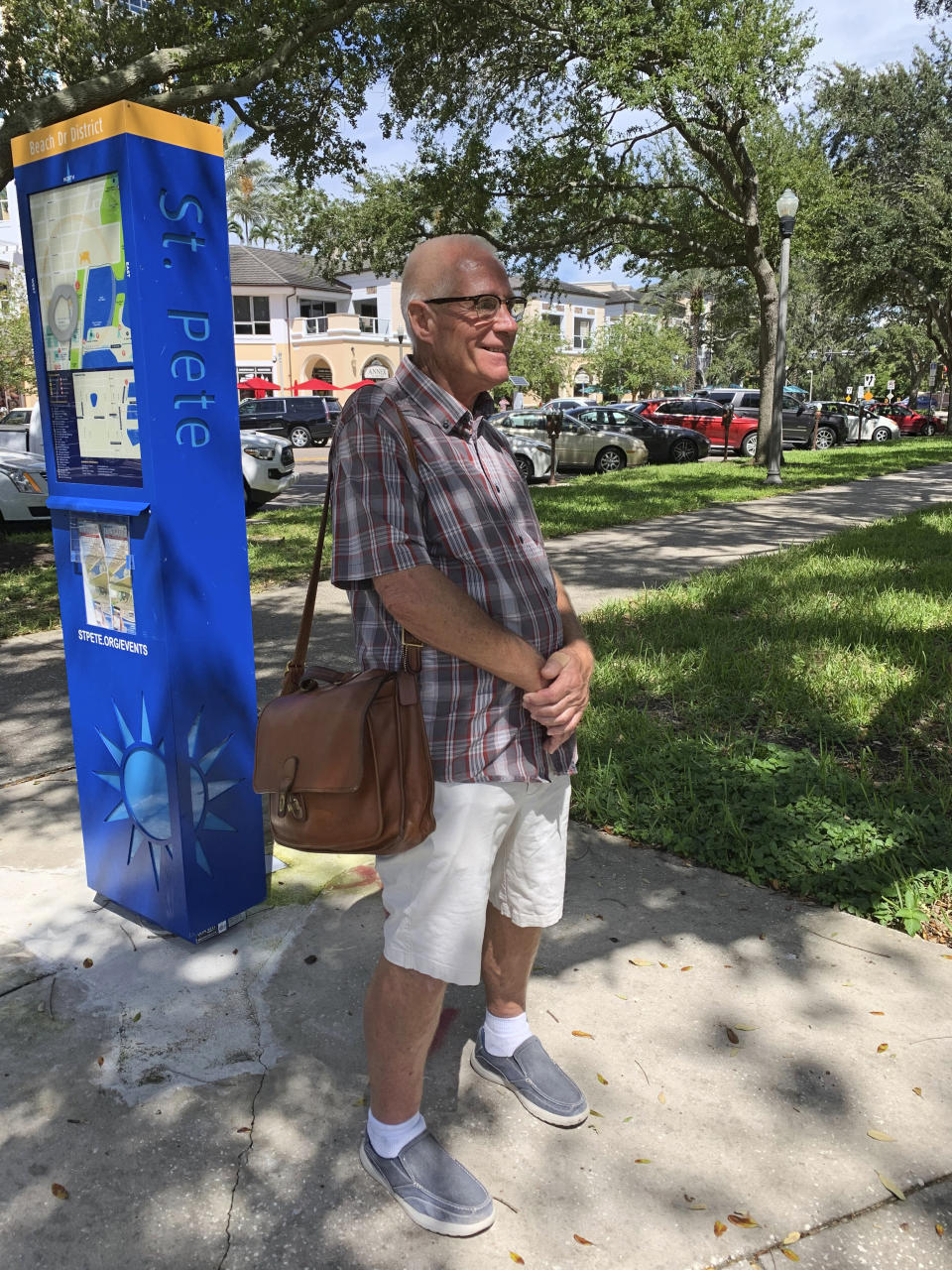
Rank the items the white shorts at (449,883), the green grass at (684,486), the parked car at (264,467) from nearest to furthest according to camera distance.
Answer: the white shorts at (449,883) < the green grass at (684,486) < the parked car at (264,467)

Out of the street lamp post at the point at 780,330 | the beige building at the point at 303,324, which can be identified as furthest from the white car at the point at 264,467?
the beige building at the point at 303,324

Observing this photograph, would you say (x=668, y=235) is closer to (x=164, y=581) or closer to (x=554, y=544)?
(x=554, y=544)

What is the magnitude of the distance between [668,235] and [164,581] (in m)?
20.3

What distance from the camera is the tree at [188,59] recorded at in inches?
362

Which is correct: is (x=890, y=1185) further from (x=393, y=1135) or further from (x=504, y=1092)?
(x=393, y=1135)

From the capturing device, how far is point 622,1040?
256 cm

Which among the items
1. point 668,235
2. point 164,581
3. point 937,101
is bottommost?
point 164,581

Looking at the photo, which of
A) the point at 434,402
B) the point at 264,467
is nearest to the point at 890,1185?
the point at 434,402

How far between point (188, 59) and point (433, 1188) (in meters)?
10.6

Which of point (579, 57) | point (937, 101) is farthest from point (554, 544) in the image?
point (937, 101)

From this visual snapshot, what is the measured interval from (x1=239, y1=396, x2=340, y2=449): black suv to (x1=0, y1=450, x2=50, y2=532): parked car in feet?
75.0

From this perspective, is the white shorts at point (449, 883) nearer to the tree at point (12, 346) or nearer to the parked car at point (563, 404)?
the parked car at point (563, 404)

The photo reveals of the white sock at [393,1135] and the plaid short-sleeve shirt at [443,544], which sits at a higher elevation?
the plaid short-sleeve shirt at [443,544]

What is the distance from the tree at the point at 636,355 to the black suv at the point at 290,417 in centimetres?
3009
